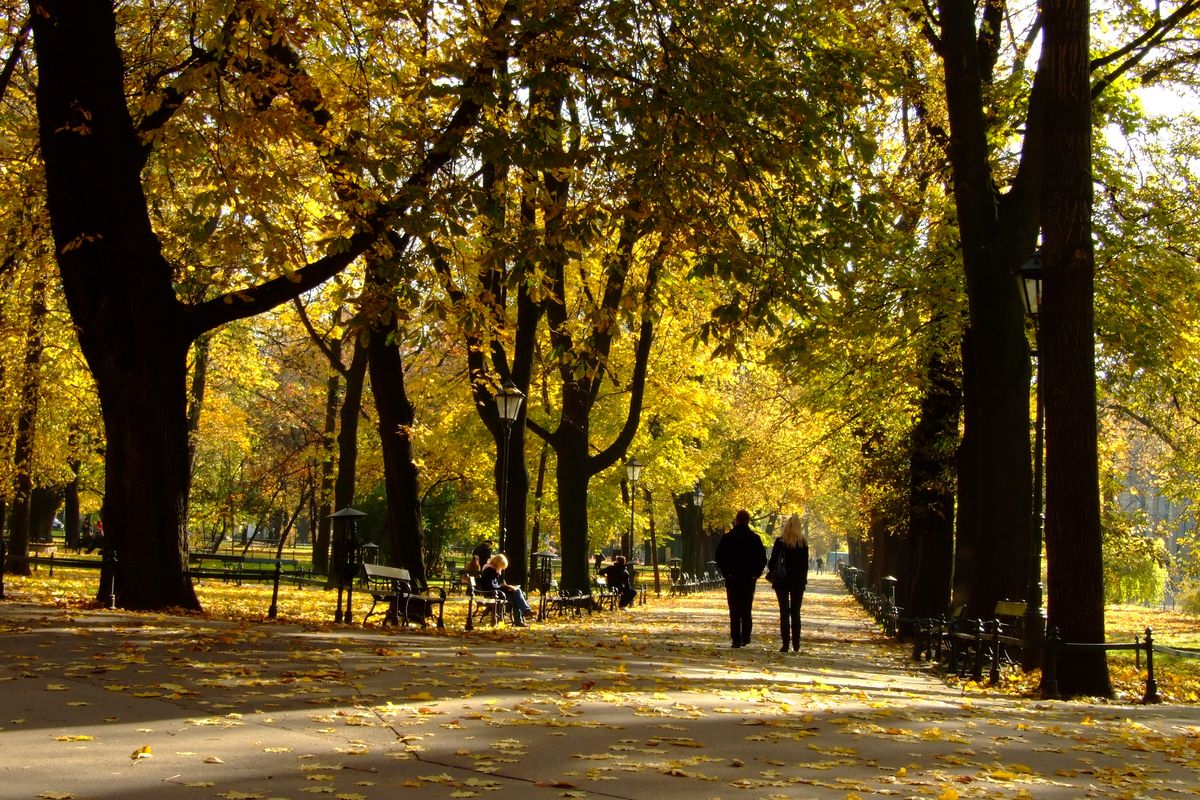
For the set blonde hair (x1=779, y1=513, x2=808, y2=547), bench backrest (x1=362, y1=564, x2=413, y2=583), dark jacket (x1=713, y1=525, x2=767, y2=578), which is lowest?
bench backrest (x1=362, y1=564, x2=413, y2=583)

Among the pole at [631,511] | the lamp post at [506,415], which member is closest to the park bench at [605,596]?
the pole at [631,511]

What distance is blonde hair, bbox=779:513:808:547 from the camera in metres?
17.4

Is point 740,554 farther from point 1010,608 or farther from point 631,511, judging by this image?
point 631,511

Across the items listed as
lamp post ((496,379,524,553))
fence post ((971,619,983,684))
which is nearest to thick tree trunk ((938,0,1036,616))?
fence post ((971,619,983,684))

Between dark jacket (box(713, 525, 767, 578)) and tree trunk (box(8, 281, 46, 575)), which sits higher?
tree trunk (box(8, 281, 46, 575))

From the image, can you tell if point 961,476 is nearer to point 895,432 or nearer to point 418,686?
point 895,432

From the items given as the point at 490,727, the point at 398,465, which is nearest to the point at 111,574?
the point at 398,465

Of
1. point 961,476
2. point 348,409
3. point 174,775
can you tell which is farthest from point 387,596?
point 348,409

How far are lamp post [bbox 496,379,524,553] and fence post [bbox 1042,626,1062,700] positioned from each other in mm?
11402

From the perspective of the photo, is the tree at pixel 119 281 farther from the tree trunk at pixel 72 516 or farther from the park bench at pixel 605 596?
the tree trunk at pixel 72 516

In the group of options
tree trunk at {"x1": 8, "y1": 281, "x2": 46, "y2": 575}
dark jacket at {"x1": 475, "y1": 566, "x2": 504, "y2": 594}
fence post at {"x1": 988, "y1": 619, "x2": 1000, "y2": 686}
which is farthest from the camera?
tree trunk at {"x1": 8, "y1": 281, "x2": 46, "y2": 575}

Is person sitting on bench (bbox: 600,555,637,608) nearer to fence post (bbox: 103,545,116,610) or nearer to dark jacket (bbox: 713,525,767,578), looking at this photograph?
dark jacket (bbox: 713,525,767,578)

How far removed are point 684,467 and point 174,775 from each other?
35102mm

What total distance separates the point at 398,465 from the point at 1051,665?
33.5ft
